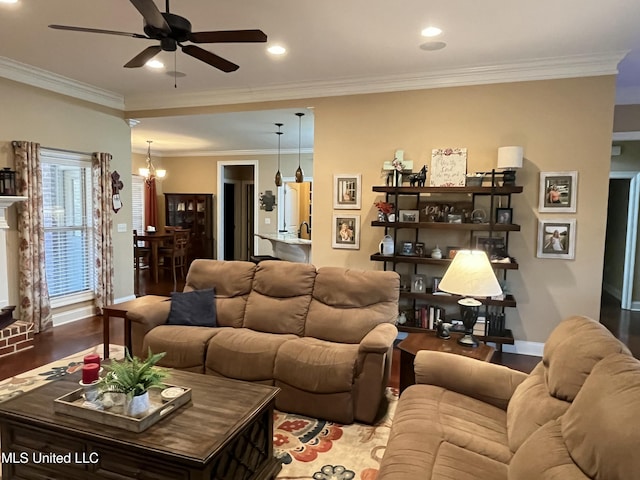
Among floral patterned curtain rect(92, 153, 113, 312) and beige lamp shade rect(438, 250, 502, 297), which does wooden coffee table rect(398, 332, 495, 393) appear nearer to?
beige lamp shade rect(438, 250, 502, 297)

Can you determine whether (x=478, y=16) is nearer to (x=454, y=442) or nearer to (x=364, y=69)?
(x=364, y=69)

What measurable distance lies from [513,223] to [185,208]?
753 cm

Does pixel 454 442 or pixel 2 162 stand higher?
pixel 2 162

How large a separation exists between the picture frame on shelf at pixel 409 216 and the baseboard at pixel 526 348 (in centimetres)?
161

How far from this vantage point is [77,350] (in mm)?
4250

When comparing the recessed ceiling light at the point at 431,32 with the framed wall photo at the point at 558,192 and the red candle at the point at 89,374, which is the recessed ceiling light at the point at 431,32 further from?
the red candle at the point at 89,374

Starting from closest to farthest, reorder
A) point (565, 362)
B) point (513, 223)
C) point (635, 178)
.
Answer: point (565, 362)
point (513, 223)
point (635, 178)

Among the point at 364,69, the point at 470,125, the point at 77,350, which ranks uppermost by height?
the point at 364,69

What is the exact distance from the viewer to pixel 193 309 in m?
3.63

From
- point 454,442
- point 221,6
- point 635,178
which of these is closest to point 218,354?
point 454,442

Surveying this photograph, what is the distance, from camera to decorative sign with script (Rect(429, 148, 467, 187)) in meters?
4.37

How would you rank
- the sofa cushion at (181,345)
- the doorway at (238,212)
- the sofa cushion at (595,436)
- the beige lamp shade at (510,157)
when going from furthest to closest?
1. the doorway at (238,212)
2. the beige lamp shade at (510,157)
3. the sofa cushion at (181,345)
4. the sofa cushion at (595,436)

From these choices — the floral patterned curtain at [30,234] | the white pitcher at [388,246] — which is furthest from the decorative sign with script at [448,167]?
the floral patterned curtain at [30,234]

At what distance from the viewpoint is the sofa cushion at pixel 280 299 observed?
136 inches
